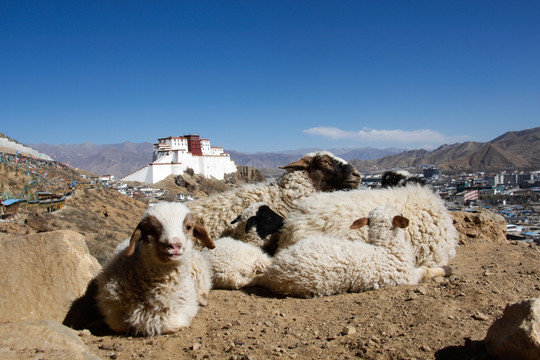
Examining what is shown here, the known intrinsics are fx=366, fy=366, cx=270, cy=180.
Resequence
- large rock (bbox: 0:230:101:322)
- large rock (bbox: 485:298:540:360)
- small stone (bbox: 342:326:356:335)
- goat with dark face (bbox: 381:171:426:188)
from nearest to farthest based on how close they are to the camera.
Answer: large rock (bbox: 485:298:540:360), small stone (bbox: 342:326:356:335), large rock (bbox: 0:230:101:322), goat with dark face (bbox: 381:171:426:188)

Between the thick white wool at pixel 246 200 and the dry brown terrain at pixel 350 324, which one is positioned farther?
the thick white wool at pixel 246 200

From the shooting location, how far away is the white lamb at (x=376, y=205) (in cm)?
507

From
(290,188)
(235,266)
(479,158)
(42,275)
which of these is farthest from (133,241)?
(479,158)

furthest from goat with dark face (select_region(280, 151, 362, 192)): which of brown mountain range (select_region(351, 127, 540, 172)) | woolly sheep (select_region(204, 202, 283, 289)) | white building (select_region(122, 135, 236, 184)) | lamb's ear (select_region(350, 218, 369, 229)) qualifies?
brown mountain range (select_region(351, 127, 540, 172))

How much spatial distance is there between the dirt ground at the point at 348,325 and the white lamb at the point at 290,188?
2.06 m

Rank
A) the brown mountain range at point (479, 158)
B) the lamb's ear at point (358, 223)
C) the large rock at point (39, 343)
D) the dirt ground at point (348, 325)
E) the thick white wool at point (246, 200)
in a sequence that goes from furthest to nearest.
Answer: the brown mountain range at point (479, 158) < the thick white wool at point (246, 200) < the lamb's ear at point (358, 223) < the dirt ground at point (348, 325) < the large rock at point (39, 343)

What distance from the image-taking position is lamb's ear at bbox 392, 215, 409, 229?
4441 millimetres

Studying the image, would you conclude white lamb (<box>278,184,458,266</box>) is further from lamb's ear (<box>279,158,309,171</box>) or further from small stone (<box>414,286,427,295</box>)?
lamb's ear (<box>279,158,309,171</box>)

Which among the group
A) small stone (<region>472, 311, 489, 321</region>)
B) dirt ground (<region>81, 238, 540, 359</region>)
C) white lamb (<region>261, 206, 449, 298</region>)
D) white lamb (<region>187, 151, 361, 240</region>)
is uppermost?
white lamb (<region>187, 151, 361, 240</region>)

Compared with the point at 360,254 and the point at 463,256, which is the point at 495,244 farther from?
the point at 360,254

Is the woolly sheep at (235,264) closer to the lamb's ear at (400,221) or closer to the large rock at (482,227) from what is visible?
the lamb's ear at (400,221)

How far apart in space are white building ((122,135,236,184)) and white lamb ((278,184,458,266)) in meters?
67.5

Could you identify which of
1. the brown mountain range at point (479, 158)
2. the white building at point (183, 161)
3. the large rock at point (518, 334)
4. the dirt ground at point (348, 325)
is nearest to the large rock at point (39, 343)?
the dirt ground at point (348, 325)

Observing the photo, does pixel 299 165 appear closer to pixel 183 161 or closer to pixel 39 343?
pixel 39 343
